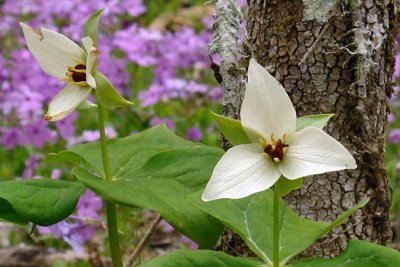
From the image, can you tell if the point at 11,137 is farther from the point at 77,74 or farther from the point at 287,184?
the point at 287,184

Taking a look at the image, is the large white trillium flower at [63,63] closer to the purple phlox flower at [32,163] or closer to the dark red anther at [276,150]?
the dark red anther at [276,150]

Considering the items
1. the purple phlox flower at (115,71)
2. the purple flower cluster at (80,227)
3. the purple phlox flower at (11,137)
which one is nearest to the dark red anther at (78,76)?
the purple flower cluster at (80,227)

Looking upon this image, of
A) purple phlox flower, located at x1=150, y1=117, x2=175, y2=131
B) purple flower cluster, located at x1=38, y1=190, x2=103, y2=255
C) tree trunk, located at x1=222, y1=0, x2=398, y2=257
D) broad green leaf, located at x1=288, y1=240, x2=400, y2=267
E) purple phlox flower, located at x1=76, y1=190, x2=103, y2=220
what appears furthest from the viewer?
purple phlox flower, located at x1=150, y1=117, x2=175, y2=131

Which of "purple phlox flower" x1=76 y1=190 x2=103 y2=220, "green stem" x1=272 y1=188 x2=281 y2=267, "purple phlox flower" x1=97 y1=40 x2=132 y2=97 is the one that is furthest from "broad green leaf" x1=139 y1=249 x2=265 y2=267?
"purple phlox flower" x1=97 y1=40 x2=132 y2=97

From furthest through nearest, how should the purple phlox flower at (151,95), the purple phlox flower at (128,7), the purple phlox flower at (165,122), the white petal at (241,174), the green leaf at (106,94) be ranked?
the purple phlox flower at (128,7) < the purple phlox flower at (151,95) < the purple phlox flower at (165,122) < the green leaf at (106,94) < the white petal at (241,174)

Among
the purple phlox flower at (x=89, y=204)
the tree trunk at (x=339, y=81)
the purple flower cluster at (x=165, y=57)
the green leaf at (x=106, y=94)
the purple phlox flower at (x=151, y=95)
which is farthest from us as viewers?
the purple flower cluster at (x=165, y=57)

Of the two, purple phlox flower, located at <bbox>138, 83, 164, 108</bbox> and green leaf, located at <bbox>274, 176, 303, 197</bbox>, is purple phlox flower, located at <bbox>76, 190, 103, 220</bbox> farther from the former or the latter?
green leaf, located at <bbox>274, 176, 303, 197</bbox>

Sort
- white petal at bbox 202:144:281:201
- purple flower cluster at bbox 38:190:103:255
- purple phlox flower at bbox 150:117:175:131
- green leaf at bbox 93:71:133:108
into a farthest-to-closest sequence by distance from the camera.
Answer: purple phlox flower at bbox 150:117:175:131 < purple flower cluster at bbox 38:190:103:255 < green leaf at bbox 93:71:133:108 < white petal at bbox 202:144:281:201
